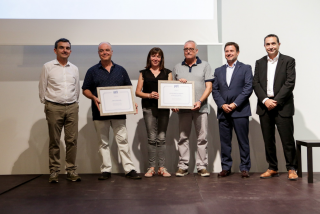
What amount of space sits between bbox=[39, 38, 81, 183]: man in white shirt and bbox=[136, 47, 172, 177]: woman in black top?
0.77 metres

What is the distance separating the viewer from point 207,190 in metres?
2.84

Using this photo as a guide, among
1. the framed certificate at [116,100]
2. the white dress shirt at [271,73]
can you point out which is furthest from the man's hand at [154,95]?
the white dress shirt at [271,73]

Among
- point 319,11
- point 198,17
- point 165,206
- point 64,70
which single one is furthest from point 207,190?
point 319,11

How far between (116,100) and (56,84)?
0.68 m

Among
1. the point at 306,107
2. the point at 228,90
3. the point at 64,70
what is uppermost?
the point at 64,70

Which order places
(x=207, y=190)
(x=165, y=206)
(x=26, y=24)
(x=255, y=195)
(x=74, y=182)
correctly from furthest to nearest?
1. (x=26, y=24)
2. (x=74, y=182)
3. (x=207, y=190)
4. (x=255, y=195)
5. (x=165, y=206)

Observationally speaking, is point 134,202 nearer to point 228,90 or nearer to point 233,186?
point 233,186

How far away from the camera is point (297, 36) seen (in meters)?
4.10

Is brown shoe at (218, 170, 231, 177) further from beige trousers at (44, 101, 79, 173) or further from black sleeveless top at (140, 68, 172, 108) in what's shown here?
beige trousers at (44, 101, 79, 173)

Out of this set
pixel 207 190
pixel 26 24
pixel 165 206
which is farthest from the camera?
pixel 26 24

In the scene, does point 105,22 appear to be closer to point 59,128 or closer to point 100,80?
point 100,80

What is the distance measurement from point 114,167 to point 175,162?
84 centimetres

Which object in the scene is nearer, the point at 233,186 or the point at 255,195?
the point at 255,195

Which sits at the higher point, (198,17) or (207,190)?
(198,17)
